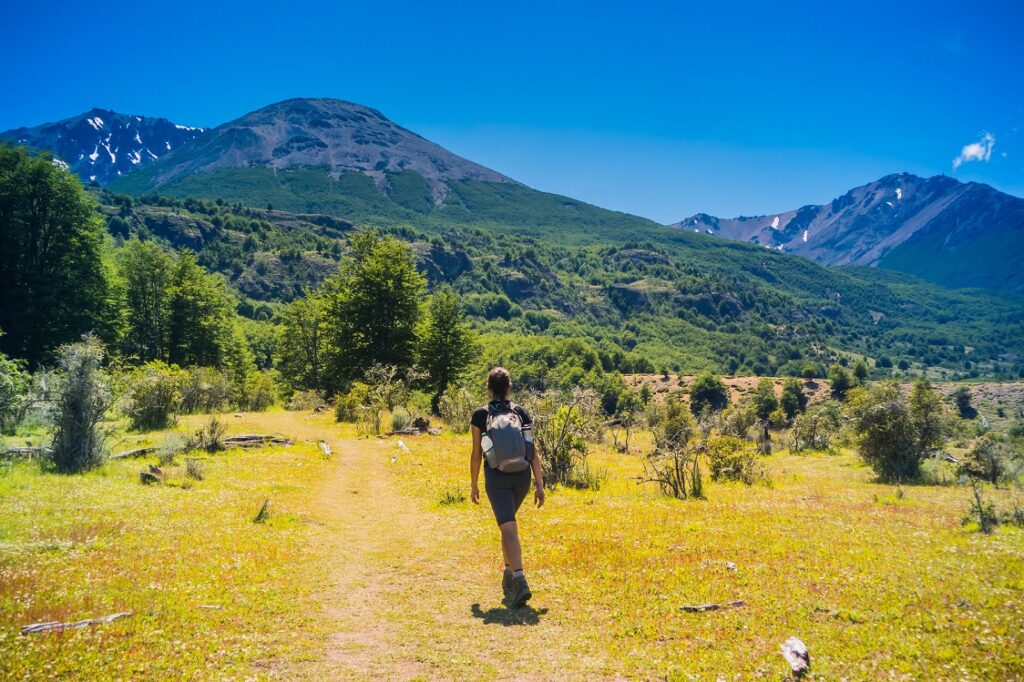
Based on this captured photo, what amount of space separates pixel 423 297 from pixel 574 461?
2883 centimetres

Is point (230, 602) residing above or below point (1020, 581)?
below

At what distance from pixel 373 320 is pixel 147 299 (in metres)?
26.7

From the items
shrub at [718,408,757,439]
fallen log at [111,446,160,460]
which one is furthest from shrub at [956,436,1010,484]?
fallen log at [111,446,160,460]

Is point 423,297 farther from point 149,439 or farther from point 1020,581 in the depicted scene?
point 1020,581

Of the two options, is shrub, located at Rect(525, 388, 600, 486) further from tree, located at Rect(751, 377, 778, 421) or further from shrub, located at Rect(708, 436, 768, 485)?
tree, located at Rect(751, 377, 778, 421)

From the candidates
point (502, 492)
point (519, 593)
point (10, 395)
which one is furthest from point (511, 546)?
point (10, 395)

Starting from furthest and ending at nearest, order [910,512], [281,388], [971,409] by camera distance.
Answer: [971,409]
[281,388]
[910,512]

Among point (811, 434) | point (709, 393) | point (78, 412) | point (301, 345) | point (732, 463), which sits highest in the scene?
point (301, 345)

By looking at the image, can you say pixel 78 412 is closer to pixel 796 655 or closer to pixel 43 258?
pixel 796 655

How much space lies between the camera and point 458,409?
29188 mm

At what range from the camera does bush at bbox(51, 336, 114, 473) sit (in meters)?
13.7

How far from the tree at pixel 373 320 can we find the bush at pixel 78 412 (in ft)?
77.1

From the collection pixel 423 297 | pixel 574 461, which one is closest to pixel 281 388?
pixel 423 297

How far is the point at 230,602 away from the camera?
705cm
